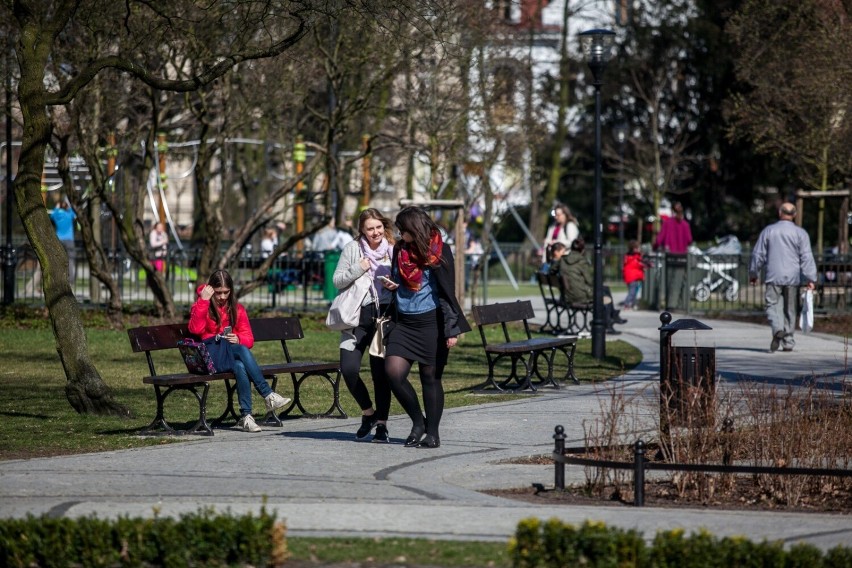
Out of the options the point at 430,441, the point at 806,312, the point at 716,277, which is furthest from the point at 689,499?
the point at 716,277

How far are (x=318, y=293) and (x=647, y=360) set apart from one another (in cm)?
957

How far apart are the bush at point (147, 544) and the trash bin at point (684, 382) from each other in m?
3.47

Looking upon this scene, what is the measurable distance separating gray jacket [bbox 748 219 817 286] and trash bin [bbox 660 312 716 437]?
26.9ft

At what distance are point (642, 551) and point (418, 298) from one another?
4380 mm

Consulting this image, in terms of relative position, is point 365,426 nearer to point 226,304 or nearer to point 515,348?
point 226,304

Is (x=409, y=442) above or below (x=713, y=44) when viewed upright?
below

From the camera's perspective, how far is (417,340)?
10.3m

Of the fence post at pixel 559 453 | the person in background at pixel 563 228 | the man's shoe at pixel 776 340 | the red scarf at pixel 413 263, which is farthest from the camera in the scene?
the person in background at pixel 563 228

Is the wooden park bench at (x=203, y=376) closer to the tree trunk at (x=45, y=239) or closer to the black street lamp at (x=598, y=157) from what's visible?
the tree trunk at (x=45, y=239)

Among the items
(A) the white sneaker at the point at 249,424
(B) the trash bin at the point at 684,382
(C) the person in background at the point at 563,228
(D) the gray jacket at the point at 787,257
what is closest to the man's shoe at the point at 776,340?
(D) the gray jacket at the point at 787,257

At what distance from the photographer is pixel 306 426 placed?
11.8 metres

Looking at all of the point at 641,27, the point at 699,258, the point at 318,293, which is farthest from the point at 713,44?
the point at 318,293

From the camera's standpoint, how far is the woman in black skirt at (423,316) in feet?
33.6

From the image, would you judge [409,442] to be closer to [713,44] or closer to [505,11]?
[505,11]
